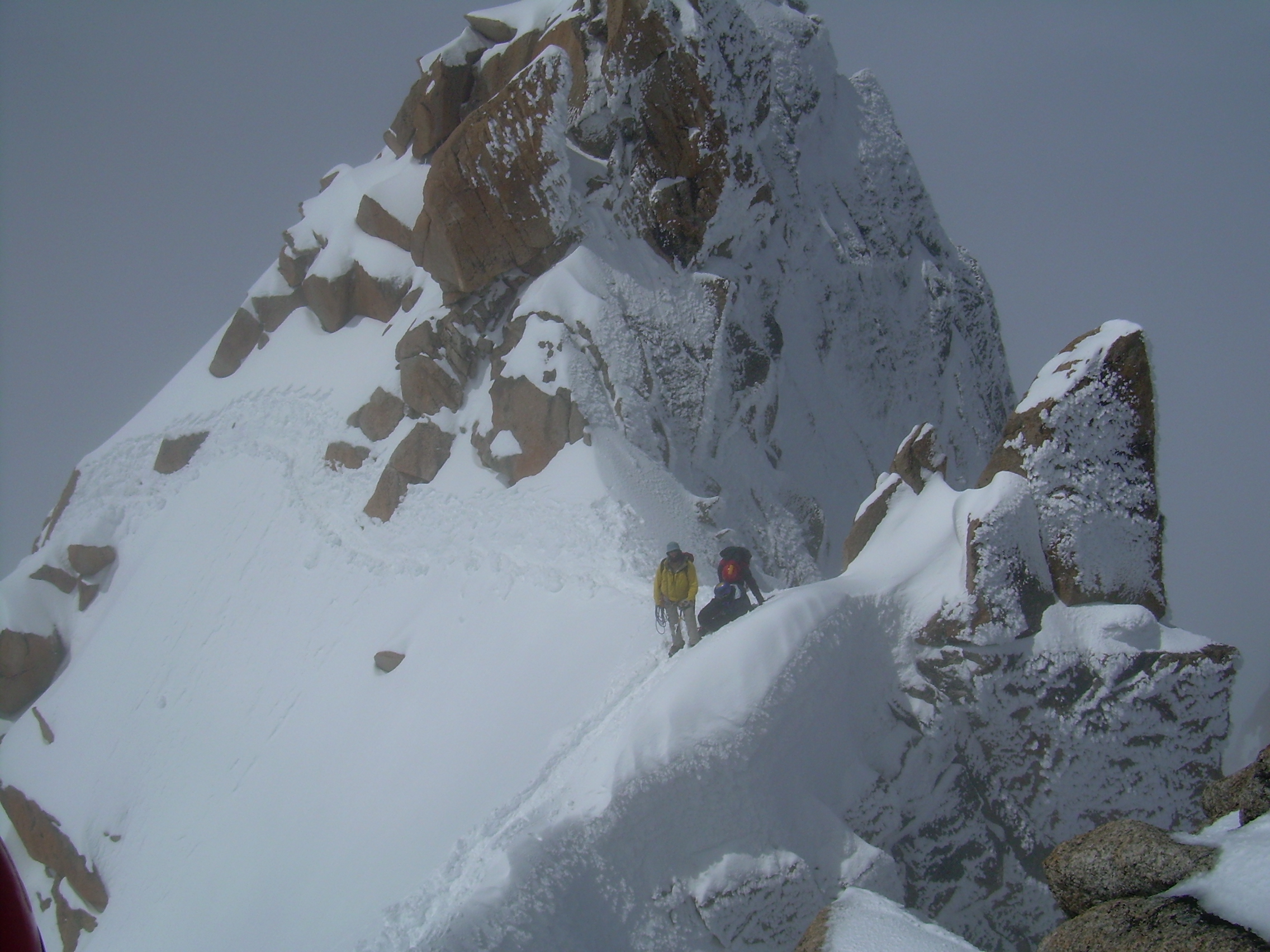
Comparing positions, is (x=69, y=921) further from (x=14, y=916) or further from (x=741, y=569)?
(x=14, y=916)

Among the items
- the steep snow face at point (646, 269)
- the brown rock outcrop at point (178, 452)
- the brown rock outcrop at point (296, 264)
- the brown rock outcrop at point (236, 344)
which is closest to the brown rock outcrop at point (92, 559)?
the brown rock outcrop at point (178, 452)

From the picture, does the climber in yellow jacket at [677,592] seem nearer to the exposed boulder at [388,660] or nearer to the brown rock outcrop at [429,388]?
the exposed boulder at [388,660]

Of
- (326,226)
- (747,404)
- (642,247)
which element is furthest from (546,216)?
(326,226)

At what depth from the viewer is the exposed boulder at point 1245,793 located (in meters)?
5.40

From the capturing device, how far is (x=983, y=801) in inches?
415

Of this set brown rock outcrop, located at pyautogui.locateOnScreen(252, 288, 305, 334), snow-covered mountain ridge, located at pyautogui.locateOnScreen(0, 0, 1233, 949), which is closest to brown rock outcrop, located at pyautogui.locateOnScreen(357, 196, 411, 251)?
snow-covered mountain ridge, located at pyautogui.locateOnScreen(0, 0, 1233, 949)

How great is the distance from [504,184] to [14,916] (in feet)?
63.5

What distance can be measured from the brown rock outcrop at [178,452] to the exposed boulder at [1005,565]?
21.6 m

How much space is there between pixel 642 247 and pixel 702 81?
4.38 meters

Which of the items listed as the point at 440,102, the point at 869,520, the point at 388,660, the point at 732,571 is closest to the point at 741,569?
the point at 732,571

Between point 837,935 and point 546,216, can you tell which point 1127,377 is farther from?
point 546,216

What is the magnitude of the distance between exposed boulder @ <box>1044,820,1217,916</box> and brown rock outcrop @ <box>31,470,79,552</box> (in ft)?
92.0

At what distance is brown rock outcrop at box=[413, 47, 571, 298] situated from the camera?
19.6 meters

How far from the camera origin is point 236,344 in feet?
86.4
